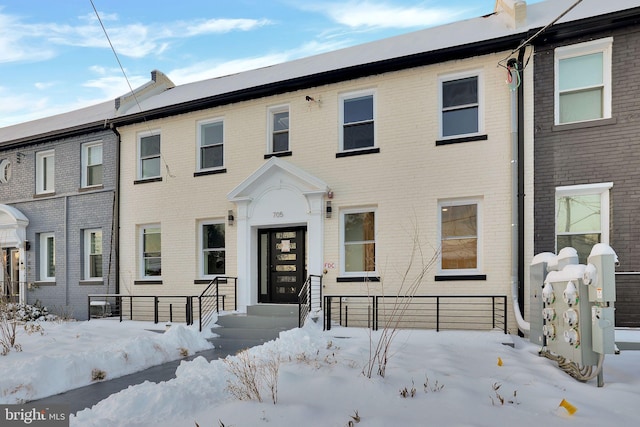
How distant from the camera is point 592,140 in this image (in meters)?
7.85

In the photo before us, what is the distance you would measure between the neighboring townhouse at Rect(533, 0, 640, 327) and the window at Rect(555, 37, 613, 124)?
0.05 feet

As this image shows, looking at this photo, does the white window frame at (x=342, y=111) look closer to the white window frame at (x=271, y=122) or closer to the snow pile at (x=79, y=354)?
the white window frame at (x=271, y=122)

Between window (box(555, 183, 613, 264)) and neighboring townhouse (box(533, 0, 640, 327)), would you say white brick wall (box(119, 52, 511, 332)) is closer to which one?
neighboring townhouse (box(533, 0, 640, 327))

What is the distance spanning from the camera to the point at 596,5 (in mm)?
8453

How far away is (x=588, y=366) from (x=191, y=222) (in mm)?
9377

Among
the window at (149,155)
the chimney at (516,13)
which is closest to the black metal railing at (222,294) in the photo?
the window at (149,155)

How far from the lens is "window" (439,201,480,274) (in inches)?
345

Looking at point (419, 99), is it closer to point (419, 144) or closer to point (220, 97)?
point (419, 144)

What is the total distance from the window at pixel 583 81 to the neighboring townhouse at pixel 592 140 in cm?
2

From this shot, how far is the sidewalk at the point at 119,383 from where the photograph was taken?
523cm

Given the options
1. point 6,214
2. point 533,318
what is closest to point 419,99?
point 533,318

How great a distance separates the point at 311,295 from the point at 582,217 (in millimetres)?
5911

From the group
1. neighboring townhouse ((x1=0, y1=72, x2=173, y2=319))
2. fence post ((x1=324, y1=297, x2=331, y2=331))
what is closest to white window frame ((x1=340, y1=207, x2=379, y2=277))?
fence post ((x1=324, y1=297, x2=331, y2=331))

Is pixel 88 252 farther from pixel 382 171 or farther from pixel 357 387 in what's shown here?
pixel 357 387
